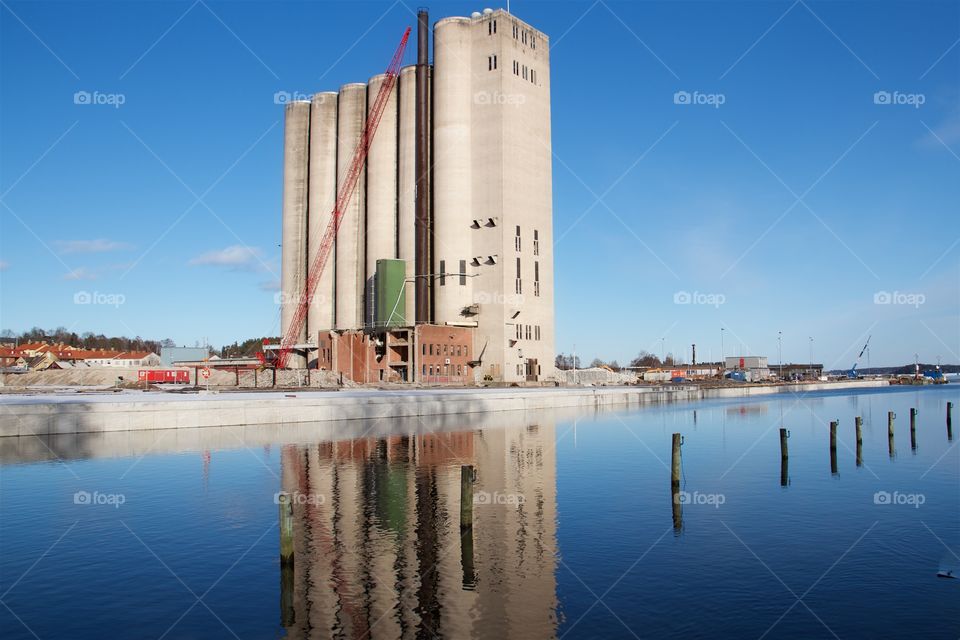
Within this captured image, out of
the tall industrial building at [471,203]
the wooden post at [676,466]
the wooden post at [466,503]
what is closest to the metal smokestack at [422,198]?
the tall industrial building at [471,203]

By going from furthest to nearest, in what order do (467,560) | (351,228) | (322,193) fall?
(322,193) < (351,228) < (467,560)

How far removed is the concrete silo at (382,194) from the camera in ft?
414

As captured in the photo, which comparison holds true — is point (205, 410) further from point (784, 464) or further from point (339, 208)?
point (339, 208)

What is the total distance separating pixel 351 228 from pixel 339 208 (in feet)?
13.6

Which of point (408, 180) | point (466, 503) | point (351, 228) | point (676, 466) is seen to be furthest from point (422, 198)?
point (466, 503)

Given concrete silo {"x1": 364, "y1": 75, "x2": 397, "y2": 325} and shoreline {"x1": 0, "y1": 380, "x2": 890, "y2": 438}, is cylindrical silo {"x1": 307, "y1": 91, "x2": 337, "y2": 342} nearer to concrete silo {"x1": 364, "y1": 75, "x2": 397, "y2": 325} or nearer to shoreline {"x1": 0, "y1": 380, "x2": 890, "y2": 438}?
concrete silo {"x1": 364, "y1": 75, "x2": 397, "y2": 325}

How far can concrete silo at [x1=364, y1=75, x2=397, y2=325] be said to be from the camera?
126 m

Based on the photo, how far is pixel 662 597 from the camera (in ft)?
61.4

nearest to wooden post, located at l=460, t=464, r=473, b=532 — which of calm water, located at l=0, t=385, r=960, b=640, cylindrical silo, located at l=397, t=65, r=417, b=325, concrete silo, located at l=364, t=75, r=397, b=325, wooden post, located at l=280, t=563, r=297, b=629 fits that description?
calm water, located at l=0, t=385, r=960, b=640

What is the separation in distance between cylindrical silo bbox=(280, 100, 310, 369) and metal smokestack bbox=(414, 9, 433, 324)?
103 ft

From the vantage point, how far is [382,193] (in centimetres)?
12644

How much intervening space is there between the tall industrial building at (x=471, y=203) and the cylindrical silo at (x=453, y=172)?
161 mm

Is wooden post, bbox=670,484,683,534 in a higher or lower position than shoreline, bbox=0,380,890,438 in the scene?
lower

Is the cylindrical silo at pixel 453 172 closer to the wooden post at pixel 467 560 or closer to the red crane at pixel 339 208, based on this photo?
the red crane at pixel 339 208
